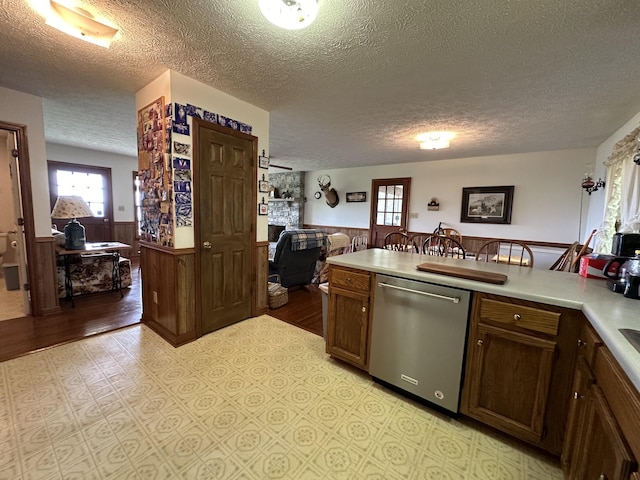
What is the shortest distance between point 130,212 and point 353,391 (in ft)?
20.7

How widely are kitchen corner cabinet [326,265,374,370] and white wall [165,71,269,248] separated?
1337 millimetres

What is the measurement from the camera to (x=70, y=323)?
2814 millimetres

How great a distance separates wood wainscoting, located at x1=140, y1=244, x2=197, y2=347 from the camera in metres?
2.40

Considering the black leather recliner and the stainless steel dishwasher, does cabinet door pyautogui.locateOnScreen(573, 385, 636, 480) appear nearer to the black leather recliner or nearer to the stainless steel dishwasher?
the stainless steel dishwasher

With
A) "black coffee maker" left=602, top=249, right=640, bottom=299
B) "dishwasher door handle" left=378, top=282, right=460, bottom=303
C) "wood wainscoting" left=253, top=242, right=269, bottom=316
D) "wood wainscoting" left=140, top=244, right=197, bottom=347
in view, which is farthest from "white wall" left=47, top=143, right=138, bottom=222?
"black coffee maker" left=602, top=249, right=640, bottom=299

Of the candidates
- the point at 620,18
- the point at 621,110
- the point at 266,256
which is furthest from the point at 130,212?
the point at 621,110

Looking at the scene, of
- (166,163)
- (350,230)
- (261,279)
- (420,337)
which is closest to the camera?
(420,337)

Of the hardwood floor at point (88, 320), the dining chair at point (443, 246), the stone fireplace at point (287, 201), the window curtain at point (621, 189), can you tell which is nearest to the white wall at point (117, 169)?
the hardwood floor at point (88, 320)

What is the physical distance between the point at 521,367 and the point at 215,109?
3.00 meters

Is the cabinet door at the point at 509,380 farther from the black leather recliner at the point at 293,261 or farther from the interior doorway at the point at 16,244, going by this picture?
the interior doorway at the point at 16,244

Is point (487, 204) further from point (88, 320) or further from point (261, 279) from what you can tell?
point (88, 320)

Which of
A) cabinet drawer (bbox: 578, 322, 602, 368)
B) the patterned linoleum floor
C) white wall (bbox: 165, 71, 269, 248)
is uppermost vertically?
white wall (bbox: 165, 71, 269, 248)

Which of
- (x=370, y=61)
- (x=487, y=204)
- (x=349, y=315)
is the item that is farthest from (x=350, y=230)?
(x=370, y=61)

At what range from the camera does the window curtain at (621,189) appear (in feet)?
8.43
